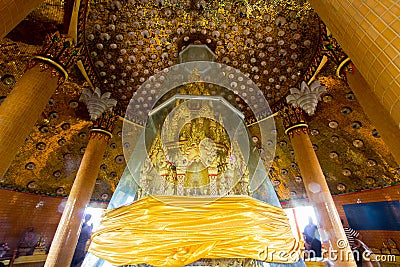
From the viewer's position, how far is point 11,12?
5.62 ft

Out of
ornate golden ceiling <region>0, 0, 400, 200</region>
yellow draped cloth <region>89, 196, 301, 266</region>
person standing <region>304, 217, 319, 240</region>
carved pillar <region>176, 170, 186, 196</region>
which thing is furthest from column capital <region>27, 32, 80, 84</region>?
Answer: person standing <region>304, 217, 319, 240</region>

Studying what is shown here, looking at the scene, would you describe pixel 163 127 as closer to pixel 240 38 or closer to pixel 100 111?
pixel 100 111

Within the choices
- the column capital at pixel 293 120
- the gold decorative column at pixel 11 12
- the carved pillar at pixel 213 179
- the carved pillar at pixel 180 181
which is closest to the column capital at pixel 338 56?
the column capital at pixel 293 120

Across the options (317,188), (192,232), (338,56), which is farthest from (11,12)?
(317,188)

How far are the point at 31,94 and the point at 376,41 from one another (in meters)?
4.16

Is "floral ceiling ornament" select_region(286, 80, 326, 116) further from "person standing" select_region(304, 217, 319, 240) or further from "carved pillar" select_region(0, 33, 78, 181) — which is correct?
"carved pillar" select_region(0, 33, 78, 181)

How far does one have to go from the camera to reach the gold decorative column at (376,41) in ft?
3.48

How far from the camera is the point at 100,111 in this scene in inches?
211

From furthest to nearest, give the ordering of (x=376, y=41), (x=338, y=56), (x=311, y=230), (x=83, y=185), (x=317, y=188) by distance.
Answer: (x=311, y=230)
(x=83, y=185)
(x=317, y=188)
(x=338, y=56)
(x=376, y=41)

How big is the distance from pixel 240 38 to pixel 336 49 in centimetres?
214

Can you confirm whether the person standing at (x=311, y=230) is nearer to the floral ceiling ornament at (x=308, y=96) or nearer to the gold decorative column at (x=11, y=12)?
the floral ceiling ornament at (x=308, y=96)

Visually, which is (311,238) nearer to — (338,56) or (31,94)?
(338,56)

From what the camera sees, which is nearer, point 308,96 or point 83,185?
point 83,185

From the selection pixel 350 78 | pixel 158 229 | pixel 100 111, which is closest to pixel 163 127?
pixel 158 229
